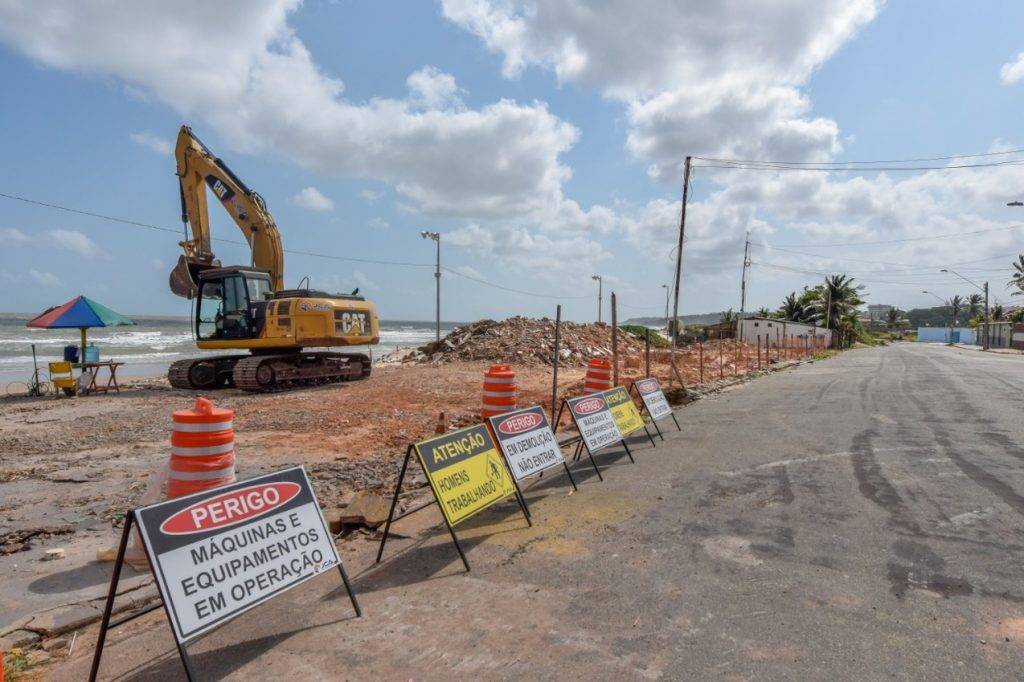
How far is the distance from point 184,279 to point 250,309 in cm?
295

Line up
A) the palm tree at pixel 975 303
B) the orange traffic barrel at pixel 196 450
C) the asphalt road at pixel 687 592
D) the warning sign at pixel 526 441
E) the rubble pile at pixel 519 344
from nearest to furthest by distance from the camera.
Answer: the asphalt road at pixel 687 592
the orange traffic barrel at pixel 196 450
the warning sign at pixel 526 441
the rubble pile at pixel 519 344
the palm tree at pixel 975 303

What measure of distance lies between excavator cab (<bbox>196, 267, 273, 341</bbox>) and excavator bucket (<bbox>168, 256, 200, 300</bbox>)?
811 millimetres

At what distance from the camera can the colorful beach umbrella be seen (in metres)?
16.5

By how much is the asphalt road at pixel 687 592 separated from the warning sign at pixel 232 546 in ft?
1.31

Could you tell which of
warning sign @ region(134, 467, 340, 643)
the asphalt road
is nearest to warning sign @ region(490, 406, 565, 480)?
the asphalt road

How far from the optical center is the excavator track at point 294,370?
1725 cm

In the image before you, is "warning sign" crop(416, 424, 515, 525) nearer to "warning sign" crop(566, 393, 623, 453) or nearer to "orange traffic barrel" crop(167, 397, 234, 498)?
"orange traffic barrel" crop(167, 397, 234, 498)

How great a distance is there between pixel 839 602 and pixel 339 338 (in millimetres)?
15880

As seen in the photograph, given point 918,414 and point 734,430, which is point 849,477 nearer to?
point 734,430

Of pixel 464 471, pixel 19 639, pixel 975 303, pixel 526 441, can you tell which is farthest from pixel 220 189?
pixel 975 303

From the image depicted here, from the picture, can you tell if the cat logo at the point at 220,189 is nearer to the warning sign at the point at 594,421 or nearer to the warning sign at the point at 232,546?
the warning sign at the point at 594,421

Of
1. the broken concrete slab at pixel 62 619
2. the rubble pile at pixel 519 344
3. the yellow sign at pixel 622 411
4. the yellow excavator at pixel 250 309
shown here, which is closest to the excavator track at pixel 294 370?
the yellow excavator at pixel 250 309

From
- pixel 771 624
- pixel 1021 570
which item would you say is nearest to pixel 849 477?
pixel 1021 570

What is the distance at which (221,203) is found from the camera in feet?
65.4
